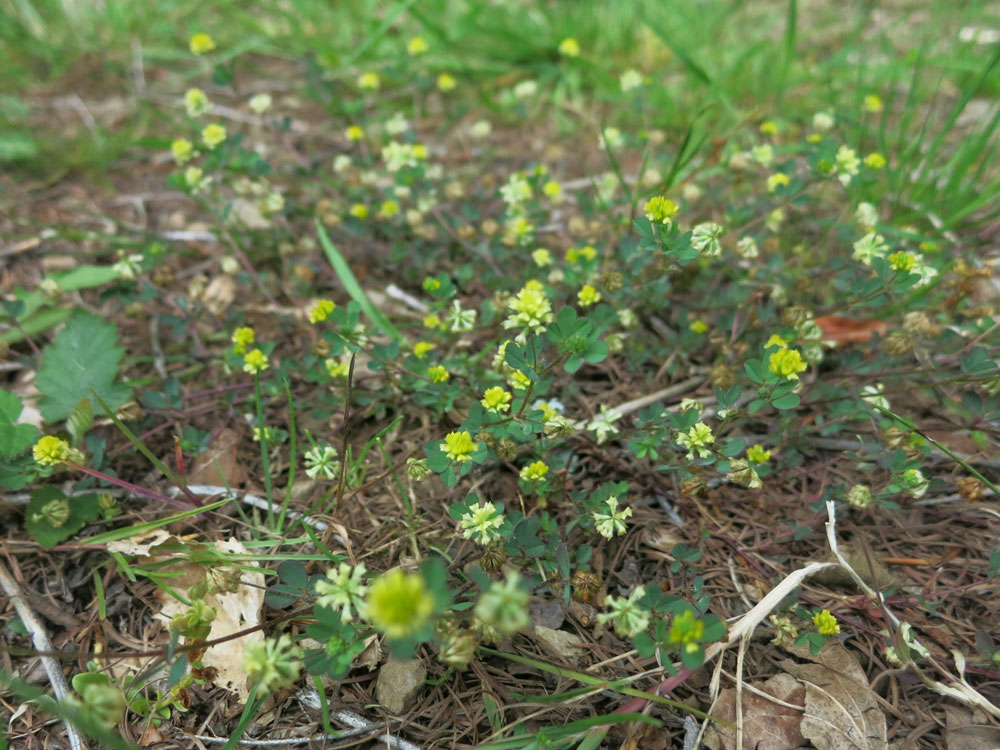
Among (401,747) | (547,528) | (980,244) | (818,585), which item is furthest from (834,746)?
(980,244)

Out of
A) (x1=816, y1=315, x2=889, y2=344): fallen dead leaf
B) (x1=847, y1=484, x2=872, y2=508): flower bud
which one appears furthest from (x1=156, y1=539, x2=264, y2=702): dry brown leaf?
(x1=816, y1=315, x2=889, y2=344): fallen dead leaf

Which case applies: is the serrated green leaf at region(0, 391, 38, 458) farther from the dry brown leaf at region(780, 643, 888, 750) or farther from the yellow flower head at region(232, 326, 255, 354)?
the dry brown leaf at region(780, 643, 888, 750)

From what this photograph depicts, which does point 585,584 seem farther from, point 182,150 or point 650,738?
point 182,150

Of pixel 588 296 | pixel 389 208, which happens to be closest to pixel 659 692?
pixel 588 296

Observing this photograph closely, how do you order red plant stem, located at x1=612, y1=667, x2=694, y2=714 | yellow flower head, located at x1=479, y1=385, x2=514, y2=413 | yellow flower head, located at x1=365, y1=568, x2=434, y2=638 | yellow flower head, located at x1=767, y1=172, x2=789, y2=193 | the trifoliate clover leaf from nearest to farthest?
1. yellow flower head, located at x1=365, y1=568, x2=434, y2=638
2. red plant stem, located at x1=612, y1=667, x2=694, y2=714
3. yellow flower head, located at x1=479, y1=385, x2=514, y2=413
4. the trifoliate clover leaf
5. yellow flower head, located at x1=767, y1=172, x2=789, y2=193

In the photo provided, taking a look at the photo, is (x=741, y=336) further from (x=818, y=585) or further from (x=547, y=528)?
(x=547, y=528)
